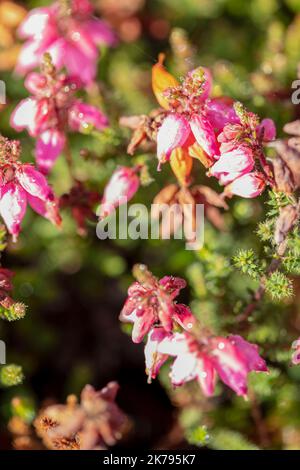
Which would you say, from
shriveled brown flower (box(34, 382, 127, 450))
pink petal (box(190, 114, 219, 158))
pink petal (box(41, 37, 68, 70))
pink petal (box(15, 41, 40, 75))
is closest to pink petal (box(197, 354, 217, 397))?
shriveled brown flower (box(34, 382, 127, 450))

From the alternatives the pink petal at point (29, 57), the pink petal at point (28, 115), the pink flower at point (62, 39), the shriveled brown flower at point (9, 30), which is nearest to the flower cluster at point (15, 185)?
the pink petal at point (28, 115)

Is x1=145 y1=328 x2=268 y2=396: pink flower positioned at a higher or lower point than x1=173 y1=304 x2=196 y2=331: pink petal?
lower

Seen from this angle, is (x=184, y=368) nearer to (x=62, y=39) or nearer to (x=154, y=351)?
(x=154, y=351)

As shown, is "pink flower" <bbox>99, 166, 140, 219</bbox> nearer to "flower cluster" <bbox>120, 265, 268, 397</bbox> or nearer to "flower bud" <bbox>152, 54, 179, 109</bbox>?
"flower bud" <bbox>152, 54, 179, 109</bbox>

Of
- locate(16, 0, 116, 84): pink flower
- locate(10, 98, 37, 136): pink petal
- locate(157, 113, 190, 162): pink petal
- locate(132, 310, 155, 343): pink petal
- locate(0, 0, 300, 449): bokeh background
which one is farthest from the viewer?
locate(16, 0, 116, 84): pink flower

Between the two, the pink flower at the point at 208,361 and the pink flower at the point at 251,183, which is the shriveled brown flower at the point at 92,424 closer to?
the pink flower at the point at 208,361
